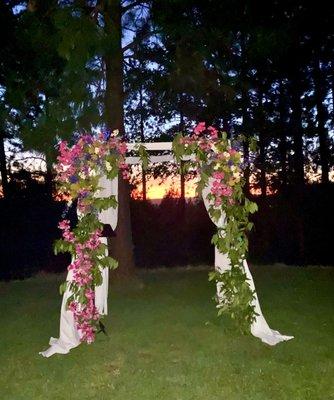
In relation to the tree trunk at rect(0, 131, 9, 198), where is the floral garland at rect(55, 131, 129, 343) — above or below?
below

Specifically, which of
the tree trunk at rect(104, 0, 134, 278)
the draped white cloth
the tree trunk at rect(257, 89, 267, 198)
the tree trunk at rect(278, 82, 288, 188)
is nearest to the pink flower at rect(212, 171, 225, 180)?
the draped white cloth

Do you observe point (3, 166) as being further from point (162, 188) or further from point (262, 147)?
point (262, 147)

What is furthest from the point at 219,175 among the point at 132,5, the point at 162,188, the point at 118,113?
the point at 162,188

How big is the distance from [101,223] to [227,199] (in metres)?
1.47

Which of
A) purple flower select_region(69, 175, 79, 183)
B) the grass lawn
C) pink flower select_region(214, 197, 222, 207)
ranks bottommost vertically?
the grass lawn

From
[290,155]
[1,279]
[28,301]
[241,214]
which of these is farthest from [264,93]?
[241,214]

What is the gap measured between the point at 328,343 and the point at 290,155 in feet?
40.0

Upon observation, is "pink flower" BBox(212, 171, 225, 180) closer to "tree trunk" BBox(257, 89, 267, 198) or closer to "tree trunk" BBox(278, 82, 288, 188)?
"tree trunk" BBox(257, 89, 267, 198)

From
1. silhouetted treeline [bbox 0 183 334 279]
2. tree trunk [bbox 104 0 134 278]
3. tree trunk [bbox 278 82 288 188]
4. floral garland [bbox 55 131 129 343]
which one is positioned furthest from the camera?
tree trunk [bbox 278 82 288 188]

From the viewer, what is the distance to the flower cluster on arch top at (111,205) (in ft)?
21.4

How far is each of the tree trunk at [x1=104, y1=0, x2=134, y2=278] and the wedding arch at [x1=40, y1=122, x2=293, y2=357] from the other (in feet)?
12.0

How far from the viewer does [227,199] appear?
6770mm

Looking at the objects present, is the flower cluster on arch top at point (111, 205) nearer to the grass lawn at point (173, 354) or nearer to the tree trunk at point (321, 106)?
the grass lawn at point (173, 354)

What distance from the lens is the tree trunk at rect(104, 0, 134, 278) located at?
10.4 metres
